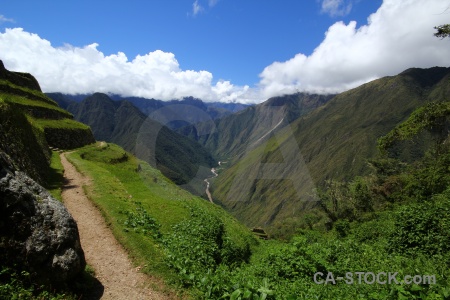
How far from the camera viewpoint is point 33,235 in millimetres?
11305

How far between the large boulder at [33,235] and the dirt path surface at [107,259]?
6.57 feet

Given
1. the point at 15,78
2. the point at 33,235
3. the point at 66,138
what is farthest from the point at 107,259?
the point at 15,78

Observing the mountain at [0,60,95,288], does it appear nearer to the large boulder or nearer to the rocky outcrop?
the large boulder

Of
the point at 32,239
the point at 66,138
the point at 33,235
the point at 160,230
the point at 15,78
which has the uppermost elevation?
the point at 15,78

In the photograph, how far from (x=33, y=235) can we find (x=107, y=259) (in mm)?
5404

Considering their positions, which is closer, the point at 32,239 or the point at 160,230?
the point at 32,239

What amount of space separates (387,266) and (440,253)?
5308 millimetres

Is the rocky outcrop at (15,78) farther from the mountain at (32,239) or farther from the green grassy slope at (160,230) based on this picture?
the mountain at (32,239)

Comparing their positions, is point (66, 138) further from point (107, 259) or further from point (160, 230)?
point (107, 259)

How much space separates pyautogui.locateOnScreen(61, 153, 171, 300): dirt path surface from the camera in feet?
42.9

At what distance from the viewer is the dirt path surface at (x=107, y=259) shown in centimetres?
1306

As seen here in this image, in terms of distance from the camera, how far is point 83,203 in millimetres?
24719

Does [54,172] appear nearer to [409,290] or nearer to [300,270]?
[300,270]

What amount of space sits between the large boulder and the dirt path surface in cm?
200
